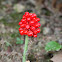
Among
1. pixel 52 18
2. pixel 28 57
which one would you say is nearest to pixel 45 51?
pixel 28 57

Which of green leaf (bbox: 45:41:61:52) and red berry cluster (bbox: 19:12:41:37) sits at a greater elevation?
red berry cluster (bbox: 19:12:41:37)

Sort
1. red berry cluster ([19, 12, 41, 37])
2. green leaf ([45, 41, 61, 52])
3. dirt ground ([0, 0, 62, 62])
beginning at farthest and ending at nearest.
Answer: green leaf ([45, 41, 61, 52]) → dirt ground ([0, 0, 62, 62]) → red berry cluster ([19, 12, 41, 37])

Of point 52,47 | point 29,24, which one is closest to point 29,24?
point 29,24

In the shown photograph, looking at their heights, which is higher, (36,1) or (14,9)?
(36,1)

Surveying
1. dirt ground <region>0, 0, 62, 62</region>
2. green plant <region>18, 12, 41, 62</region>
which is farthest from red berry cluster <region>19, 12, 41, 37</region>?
dirt ground <region>0, 0, 62, 62</region>

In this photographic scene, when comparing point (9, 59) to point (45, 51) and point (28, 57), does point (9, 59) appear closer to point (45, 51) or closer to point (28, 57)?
point (28, 57)

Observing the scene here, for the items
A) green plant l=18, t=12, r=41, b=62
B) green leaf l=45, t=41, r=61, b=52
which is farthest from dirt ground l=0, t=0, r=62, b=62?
green plant l=18, t=12, r=41, b=62

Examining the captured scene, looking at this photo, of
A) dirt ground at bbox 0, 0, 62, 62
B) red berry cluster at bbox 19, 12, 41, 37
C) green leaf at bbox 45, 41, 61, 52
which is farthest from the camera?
green leaf at bbox 45, 41, 61, 52

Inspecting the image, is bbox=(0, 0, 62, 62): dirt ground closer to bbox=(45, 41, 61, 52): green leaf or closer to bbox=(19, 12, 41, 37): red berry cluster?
bbox=(45, 41, 61, 52): green leaf

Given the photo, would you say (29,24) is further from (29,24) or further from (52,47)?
(52,47)

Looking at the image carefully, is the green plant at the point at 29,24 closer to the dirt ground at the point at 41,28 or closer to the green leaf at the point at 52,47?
the dirt ground at the point at 41,28

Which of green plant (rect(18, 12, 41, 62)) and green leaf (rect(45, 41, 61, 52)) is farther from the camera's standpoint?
green leaf (rect(45, 41, 61, 52))
